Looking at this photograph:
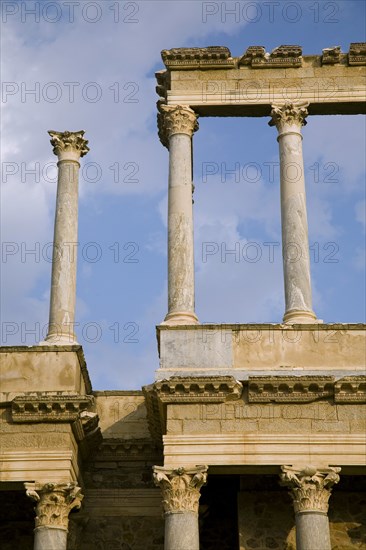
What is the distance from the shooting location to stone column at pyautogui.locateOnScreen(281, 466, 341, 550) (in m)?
18.6

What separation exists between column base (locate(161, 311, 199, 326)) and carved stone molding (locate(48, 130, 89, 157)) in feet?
15.0

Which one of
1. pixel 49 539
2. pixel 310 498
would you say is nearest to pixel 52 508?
pixel 49 539

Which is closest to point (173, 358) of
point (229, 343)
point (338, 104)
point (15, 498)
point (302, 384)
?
point (229, 343)

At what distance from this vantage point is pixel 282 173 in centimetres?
2231

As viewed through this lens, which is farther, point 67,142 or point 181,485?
point 67,142

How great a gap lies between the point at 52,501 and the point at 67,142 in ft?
25.5

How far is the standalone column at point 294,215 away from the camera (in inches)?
824

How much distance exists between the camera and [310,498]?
18875mm

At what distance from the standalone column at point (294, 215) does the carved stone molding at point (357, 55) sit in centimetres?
158

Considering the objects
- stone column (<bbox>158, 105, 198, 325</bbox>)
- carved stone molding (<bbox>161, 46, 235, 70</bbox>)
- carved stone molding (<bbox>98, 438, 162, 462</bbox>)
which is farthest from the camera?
carved stone molding (<bbox>161, 46, 235, 70</bbox>)

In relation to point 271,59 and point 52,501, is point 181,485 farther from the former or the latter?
point 271,59

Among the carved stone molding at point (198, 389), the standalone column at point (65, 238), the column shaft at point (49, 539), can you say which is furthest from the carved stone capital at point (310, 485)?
the standalone column at point (65, 238)

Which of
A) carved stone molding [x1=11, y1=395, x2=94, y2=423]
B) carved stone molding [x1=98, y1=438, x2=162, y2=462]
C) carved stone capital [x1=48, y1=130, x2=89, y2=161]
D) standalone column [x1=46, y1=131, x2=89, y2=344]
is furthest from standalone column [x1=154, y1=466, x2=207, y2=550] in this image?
carved stone capital [x1=48, y1=130, x2=89, y2=161]

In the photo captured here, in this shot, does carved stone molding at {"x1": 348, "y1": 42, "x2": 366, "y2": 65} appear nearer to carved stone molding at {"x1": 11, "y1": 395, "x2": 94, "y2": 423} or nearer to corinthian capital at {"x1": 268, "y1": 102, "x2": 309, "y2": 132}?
corinthian capital at {"x1": 268, "y1": 102, "x2": 309, "y2": 132}
